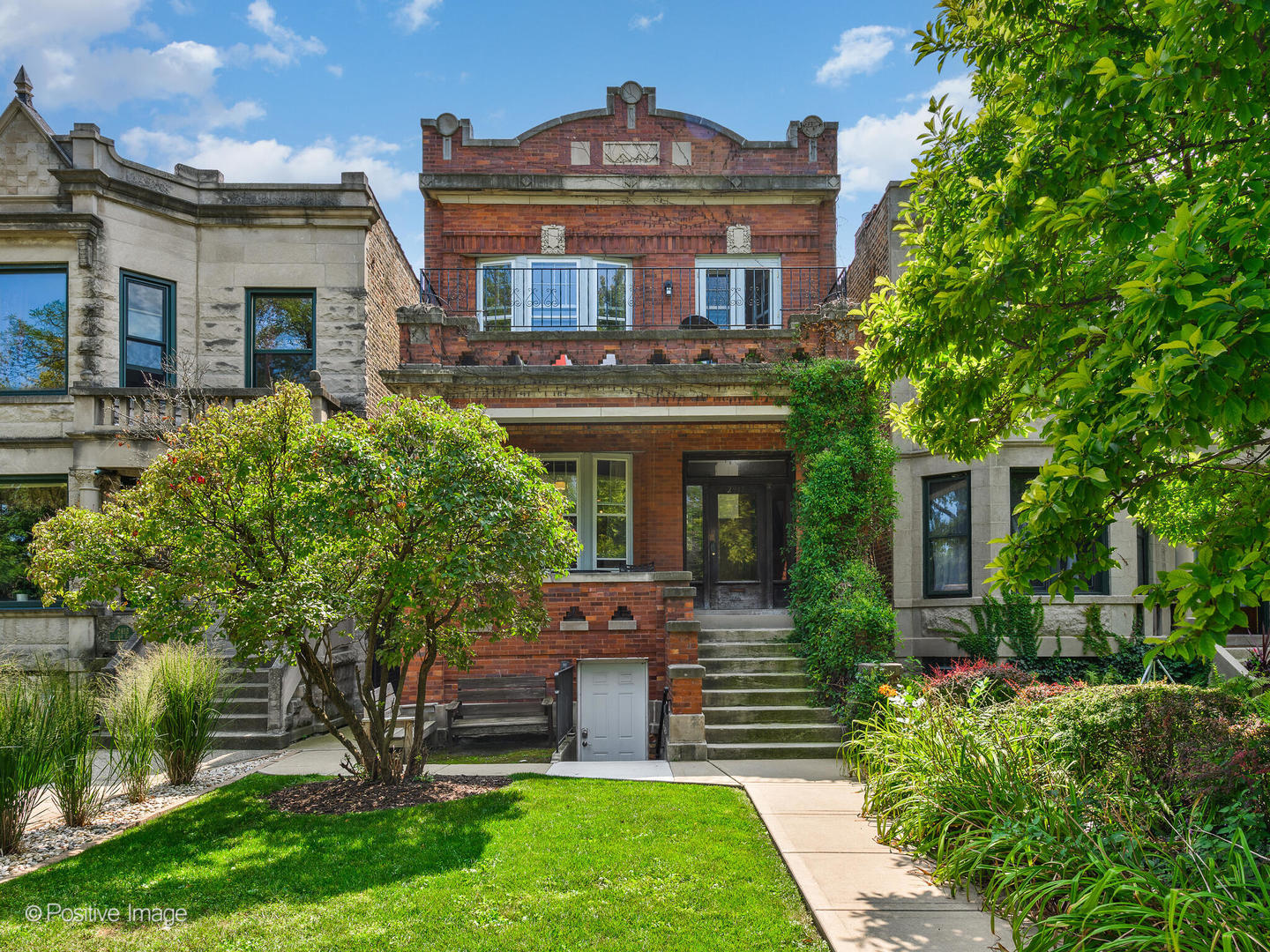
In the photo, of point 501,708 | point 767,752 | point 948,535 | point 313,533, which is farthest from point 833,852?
point 948,535

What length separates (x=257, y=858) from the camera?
19.6 ft

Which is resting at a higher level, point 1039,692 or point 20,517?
point 20,517

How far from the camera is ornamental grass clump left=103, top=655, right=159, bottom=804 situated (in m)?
7.79

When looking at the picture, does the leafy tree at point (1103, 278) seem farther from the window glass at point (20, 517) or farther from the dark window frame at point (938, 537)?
the window glass at point (20, 517)

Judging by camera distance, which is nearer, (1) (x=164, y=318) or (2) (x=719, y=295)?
(1) (x=164, y=318)

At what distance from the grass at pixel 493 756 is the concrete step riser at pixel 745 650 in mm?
2542

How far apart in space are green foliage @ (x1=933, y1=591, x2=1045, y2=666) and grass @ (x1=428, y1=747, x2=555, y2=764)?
6.57m

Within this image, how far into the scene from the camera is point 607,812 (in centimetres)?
700

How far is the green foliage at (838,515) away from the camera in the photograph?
33.4ft

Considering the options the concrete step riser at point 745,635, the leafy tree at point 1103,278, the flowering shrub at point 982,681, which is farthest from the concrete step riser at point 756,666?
the leafy tree at point 1103,278

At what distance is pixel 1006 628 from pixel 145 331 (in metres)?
15.5

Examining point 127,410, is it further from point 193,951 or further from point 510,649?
point 193,951

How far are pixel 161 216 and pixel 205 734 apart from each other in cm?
1015

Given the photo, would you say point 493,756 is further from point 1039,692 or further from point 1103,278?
point 1103,278
